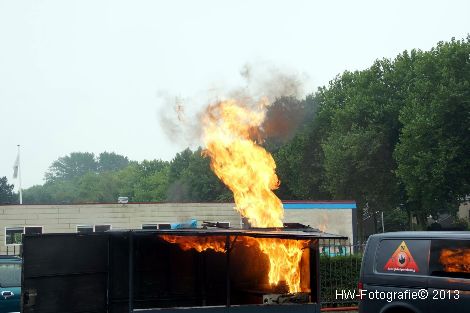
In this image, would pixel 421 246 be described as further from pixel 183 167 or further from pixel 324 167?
pixel 183 167

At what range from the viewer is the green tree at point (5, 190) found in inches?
3725

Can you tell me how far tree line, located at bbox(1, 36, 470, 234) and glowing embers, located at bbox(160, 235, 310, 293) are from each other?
21252mm

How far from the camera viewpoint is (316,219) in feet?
103

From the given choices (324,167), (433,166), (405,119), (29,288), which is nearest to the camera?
(29,288)

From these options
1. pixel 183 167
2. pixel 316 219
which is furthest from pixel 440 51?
pixel 183 167

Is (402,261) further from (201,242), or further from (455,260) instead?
(201,242)

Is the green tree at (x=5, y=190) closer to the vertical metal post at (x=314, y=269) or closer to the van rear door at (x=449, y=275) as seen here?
the vertical metal post at (x=314, y=269)

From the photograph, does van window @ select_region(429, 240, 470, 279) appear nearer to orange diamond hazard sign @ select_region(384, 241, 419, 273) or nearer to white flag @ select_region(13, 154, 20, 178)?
orange diamond hazard sign @ select_region(384, 241, 419, 273)

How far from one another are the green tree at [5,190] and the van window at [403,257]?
90.9m

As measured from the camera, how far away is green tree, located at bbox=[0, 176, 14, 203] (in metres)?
94.6

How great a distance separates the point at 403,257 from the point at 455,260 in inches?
38.4

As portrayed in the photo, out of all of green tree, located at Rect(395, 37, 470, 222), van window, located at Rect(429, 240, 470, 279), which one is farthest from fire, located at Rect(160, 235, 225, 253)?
green tree, located at Rect(395, 37, 470, 222)

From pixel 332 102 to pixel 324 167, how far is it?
6.02m

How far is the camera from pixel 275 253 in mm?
11992
